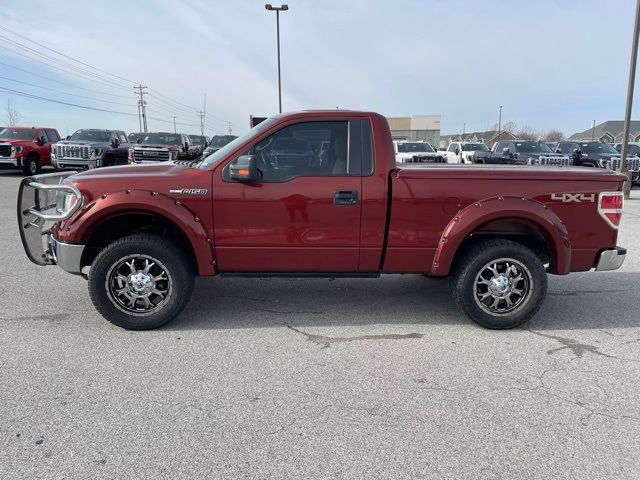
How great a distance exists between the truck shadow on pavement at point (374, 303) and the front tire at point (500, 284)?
0.88 ft

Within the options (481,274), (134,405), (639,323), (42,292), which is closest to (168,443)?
(134,405)

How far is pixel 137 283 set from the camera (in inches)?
162

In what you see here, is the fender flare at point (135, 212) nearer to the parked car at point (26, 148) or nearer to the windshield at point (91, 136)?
the windshield at point (91, 136)

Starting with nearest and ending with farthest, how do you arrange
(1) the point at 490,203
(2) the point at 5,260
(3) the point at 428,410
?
(3) the point at 428,410 → (1) the point at 490,203 → (2) the point at 5,260

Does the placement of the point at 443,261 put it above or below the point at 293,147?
below

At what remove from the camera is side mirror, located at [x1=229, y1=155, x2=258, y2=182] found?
12.9 feet

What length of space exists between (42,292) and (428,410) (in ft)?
14.1

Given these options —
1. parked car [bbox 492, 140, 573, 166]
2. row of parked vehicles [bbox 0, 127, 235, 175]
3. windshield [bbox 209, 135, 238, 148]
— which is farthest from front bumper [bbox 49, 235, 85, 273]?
windshield [bbox 209, 135, 238, 148]

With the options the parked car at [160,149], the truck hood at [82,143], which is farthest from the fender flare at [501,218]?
the truck hood at [82,143]

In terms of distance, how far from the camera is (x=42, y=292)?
16.7 feet

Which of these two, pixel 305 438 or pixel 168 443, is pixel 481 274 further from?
pixel 168 443

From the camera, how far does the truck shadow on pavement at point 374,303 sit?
4453 millimetres

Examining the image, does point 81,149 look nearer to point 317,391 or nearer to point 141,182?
point 141,182

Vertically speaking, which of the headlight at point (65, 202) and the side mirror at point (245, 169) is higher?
the side mirror at point (245, 169)
